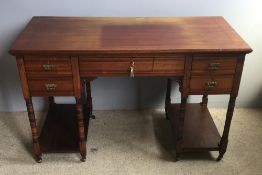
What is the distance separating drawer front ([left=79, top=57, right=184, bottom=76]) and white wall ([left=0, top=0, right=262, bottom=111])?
1.79 ft

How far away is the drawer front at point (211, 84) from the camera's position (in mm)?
1502

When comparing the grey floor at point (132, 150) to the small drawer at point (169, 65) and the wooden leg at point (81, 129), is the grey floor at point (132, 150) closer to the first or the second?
the wooden leg at point (81, 129)

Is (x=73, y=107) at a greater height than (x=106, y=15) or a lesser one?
lesser

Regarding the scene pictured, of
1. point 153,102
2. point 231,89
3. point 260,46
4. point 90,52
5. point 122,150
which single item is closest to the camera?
point 90,52

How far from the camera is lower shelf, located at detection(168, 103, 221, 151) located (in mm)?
1770

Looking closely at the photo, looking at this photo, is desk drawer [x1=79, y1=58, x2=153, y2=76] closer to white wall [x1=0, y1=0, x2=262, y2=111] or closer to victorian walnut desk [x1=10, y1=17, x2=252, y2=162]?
victorian walnut desk [x1=10, y1=17, x2=252, y2=162]

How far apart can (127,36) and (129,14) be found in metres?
0.41

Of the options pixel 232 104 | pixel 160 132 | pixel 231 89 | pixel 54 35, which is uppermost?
pixel 54 35

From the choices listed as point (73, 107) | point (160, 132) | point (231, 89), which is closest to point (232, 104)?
point (231, 89)

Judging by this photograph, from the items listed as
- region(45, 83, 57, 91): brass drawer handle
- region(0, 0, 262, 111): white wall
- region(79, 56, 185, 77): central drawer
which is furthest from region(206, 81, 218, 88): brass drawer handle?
region(45, 83, 57, 91): brass drawer handle

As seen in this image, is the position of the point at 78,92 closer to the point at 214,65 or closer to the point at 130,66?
the point at 130,66

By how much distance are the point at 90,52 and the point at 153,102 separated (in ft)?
3.06

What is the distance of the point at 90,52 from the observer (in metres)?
1.39

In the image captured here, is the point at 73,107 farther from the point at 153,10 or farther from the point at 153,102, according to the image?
the point at 153,10
